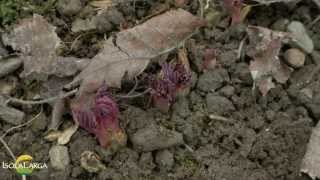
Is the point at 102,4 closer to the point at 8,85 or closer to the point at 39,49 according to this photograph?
the point at 39,49

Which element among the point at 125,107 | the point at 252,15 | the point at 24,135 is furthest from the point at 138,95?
the point at 252,15

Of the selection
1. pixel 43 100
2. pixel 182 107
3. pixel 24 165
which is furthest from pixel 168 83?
pixel 24 165

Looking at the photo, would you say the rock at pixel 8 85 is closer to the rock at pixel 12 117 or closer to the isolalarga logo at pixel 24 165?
the rock at pixel 12 117

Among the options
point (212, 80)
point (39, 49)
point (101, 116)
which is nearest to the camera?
point (101, 116)

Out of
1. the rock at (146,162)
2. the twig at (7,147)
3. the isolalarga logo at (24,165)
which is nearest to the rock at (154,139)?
the rock at (146,162)

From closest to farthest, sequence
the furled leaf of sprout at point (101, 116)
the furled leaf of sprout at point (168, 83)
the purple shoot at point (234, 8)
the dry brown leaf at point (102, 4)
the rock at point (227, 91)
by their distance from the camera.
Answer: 1. the furled leaf of sprout at point (101, 116)
2. the furled leaf of sprout at point (168, 83)
3. the rock at point (227, 91)
4. the purple shoot at point (234, 8)
5. the dry brown leaf at point (102, 4)

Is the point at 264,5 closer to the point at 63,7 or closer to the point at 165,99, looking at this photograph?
the point at 165,99

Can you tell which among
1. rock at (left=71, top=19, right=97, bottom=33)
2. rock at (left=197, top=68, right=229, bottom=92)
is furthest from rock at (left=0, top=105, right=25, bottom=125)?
rock at (left=197, top=68, right=229, bottom=92)
